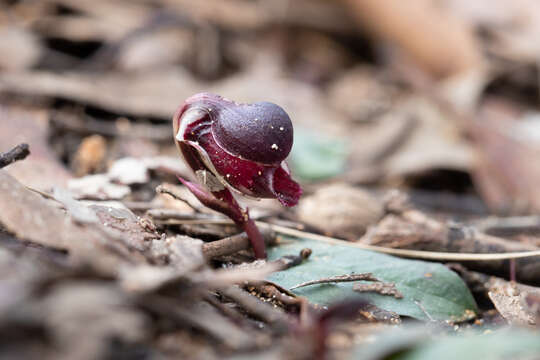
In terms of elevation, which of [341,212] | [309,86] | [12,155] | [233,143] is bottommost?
[309,86]

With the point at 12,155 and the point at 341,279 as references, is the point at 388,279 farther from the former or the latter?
→ the point at 12,155

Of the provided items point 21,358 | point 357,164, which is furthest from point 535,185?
point 21,358

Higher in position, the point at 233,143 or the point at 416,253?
the point at 233,143

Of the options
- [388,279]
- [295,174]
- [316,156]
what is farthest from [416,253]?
[316,156]

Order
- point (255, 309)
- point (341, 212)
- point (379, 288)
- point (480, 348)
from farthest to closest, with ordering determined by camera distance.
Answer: point (341, 212) → point (379, 288) → point (255, 309) → point (480, 348)

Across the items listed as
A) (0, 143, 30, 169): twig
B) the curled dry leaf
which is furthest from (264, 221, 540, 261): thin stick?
(0, 143, 30, 169): twig

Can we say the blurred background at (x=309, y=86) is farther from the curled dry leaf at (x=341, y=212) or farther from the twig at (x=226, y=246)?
the twig at (x=226, y=246)

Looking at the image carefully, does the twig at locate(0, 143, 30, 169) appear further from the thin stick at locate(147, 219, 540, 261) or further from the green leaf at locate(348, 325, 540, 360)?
the green leaf at locate(348, 325, 540, 360)
